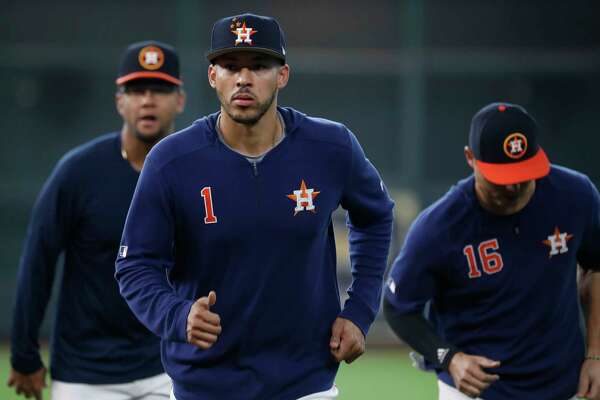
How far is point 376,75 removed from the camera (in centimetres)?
1403

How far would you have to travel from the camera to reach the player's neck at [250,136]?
175 inches

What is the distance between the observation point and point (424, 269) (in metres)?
5.36

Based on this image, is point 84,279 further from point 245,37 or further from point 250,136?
point 245,37

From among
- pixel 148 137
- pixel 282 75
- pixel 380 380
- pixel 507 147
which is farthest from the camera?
pixel 380 380

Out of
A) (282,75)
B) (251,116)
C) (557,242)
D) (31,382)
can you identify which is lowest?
A: (31,382)

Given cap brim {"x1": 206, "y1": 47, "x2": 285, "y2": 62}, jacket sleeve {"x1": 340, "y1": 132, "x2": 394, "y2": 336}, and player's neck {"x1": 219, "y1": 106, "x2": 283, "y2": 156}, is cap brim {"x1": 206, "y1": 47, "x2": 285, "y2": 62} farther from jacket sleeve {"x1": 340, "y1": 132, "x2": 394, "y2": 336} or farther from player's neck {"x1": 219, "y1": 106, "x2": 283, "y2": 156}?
jacket sleeve {"x1": 340, "y1": 132, "x2": 394, "y2": 336}

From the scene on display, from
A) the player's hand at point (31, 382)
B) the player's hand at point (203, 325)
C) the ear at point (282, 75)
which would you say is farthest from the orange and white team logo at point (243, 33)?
the player's hand at point (31, 382)

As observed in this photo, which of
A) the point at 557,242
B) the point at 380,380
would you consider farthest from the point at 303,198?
the point at 380,380

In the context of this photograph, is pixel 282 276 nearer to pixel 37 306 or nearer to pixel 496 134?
pixel 496 134

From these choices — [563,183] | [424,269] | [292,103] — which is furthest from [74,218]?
[292,103]

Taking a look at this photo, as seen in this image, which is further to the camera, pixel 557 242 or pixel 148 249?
pixel 557 242

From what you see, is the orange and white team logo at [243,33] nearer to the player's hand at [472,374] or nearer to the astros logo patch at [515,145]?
the astros logo patch at [515,145]

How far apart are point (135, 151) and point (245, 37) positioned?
171 centimetres

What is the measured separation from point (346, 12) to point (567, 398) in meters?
9.38
